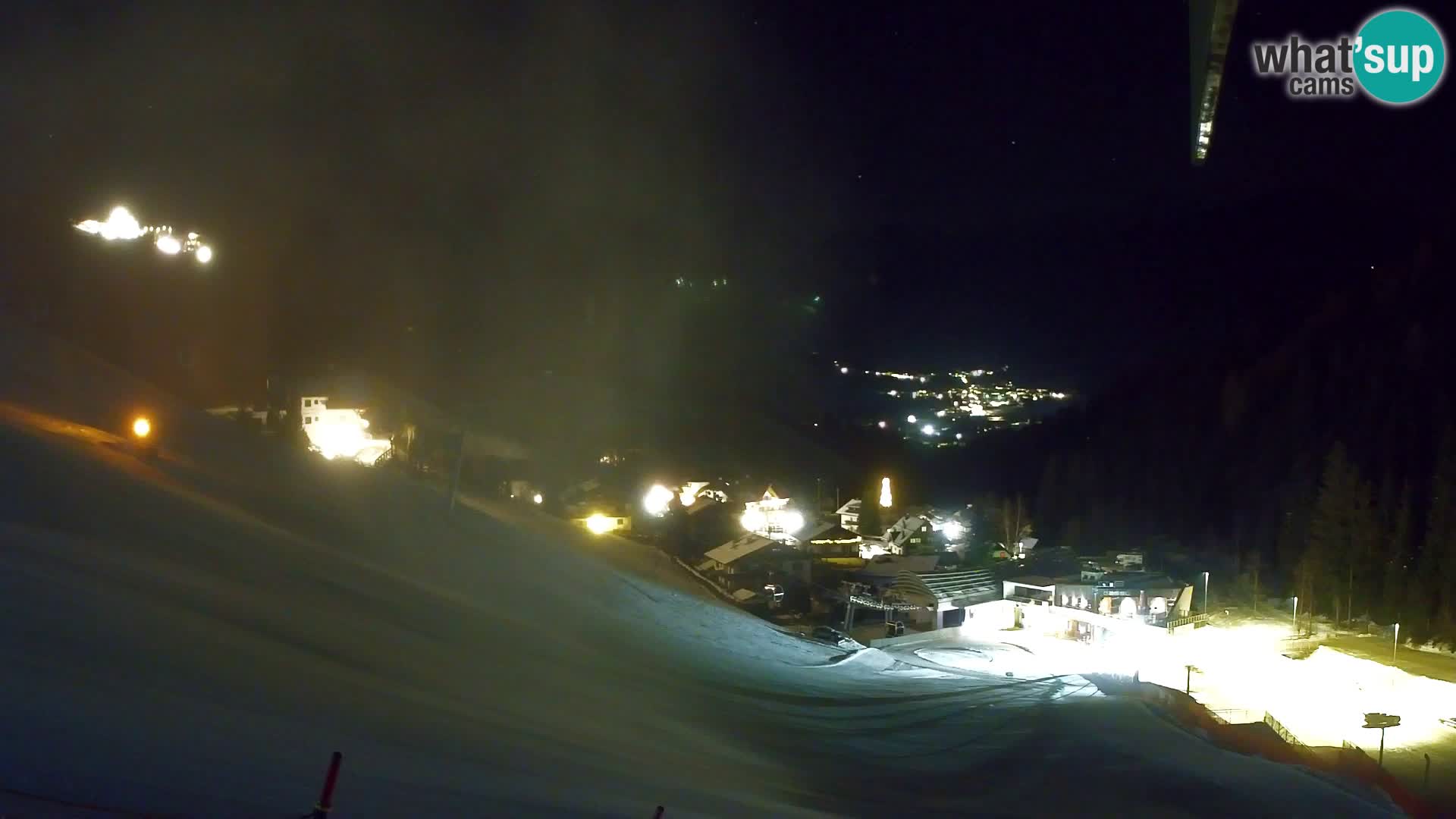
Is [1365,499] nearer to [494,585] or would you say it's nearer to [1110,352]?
[494,585]

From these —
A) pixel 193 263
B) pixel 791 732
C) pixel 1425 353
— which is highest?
pixel 1425 353

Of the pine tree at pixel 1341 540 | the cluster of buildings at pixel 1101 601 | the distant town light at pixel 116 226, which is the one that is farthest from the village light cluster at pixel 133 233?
the pine tree at pixel 1341 540

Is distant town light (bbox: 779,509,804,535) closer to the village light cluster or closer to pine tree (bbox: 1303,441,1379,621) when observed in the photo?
pine tree (bbox: 1303,441,1379,621)

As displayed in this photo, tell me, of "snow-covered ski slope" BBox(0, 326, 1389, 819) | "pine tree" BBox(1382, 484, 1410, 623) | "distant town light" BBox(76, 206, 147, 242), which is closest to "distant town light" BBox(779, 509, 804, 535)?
"pine tree" BBox(1382, 484, 1410, 623)

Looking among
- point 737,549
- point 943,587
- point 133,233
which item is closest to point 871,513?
point 737,549

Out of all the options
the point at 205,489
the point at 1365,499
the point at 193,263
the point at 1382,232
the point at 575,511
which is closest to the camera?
the point at 205,489

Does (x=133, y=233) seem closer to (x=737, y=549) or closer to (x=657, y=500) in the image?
(x=657, y=500)

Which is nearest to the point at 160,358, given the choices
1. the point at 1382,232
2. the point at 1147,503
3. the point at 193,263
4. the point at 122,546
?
the point at 193,263
